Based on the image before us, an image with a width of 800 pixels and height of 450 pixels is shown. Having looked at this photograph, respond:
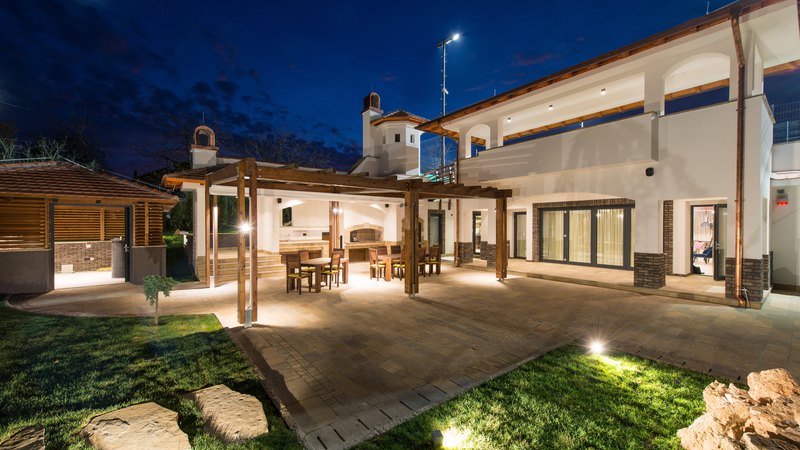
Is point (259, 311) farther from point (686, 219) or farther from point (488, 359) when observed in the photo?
point (686, 219)

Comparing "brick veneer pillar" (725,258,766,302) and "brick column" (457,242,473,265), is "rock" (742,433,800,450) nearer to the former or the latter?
"brick veneer pillar" (725,258,766,302)

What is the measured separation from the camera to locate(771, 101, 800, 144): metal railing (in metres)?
10.4

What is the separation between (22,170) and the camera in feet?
31.9

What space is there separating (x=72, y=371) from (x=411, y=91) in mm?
75546

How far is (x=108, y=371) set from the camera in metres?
4.27

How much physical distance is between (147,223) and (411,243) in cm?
895

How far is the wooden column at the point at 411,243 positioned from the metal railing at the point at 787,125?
1143cm

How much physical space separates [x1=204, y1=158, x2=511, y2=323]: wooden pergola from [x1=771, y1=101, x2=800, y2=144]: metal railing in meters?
8.55

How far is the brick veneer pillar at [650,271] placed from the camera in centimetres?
916

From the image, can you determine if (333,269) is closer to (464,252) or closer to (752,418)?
(464,252)

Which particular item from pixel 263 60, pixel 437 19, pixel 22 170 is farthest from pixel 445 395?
pixel 263 60

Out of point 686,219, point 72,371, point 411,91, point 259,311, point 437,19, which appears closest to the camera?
point 72,371

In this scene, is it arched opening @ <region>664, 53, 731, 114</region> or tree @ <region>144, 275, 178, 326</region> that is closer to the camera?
tree @ <region>144, 275, 178, 326</region>

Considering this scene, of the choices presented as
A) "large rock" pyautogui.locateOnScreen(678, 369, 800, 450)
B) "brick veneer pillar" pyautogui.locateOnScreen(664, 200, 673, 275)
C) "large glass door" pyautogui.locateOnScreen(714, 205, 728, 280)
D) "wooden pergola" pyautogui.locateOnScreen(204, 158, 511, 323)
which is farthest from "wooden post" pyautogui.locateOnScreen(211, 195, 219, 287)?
"large glass door" pyautogui.locateOnScreen(714, 205, 728, 280)
